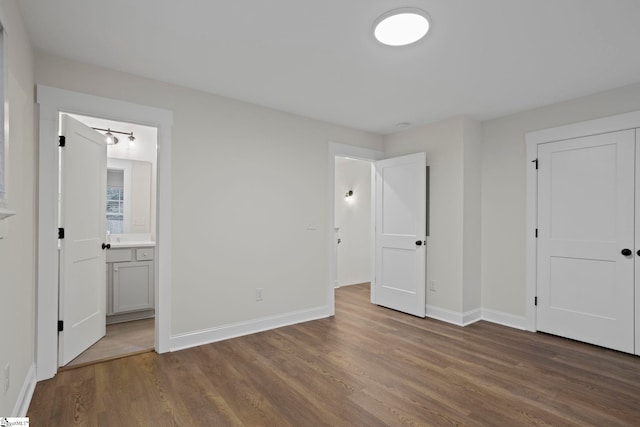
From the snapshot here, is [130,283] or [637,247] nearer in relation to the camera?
[637,247]

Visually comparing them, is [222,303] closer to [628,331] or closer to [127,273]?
[127,273]

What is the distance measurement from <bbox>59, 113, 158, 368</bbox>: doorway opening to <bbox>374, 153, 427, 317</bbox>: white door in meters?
2.89

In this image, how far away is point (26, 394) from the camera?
210 centimetres

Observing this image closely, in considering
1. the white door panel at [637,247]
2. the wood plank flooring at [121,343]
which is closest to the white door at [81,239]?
the wood plank flooring at [121,343]

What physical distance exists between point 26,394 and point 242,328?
1.70m

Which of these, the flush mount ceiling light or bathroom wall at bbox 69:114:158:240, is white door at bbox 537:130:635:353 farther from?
bathroom wall at bbox 69:114:158:240

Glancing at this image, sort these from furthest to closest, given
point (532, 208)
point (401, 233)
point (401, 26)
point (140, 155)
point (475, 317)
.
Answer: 1. point (140, 155)
2. point (401, 233)
3. point (475, 317)
4. point (532, 208)
5. point (401, 26)

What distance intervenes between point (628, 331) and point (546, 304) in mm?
664

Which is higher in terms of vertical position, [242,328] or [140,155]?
[140,155]

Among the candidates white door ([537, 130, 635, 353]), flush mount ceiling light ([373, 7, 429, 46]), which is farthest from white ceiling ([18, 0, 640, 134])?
white door ([537, 130, 635, 353])

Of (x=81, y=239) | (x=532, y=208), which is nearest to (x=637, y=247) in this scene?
(x=532, y=208)

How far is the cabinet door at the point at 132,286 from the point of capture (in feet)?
12.7

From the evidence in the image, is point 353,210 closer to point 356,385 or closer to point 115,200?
point 115,200

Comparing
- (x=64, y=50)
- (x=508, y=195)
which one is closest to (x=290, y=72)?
(x=64, y=50)
